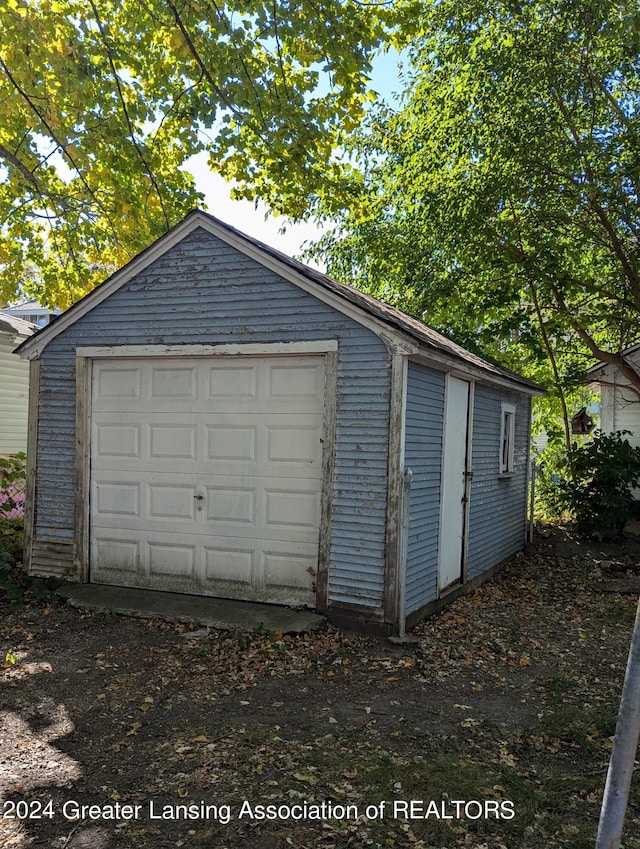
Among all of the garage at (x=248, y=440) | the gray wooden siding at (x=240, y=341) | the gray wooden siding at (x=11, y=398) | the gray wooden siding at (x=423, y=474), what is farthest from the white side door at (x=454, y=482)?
the gray wooden siding at (x=11, y=398)

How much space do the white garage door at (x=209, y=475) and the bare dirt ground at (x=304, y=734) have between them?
79 centimetres

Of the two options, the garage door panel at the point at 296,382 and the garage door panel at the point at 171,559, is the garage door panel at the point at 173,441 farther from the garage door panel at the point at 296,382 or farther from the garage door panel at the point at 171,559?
the garage door panel at the point at 296,382

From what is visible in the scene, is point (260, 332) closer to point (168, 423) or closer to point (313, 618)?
point (168, 423)

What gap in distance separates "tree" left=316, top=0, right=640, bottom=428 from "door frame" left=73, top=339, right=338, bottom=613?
14.2ft

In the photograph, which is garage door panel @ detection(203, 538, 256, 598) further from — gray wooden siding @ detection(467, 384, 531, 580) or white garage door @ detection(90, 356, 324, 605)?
gray wooden siding @ detection(467, 384, 531, 580)

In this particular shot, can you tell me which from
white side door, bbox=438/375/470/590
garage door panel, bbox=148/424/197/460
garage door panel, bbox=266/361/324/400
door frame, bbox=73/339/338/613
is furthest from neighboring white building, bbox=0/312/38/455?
white side door, bbox=438/375/470/590

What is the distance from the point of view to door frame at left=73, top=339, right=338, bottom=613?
6570 millimetres

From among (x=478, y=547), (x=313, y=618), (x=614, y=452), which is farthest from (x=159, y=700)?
(x=614, y=452)

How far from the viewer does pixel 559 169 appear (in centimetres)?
1088

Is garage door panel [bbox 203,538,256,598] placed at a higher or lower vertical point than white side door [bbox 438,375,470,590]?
lower

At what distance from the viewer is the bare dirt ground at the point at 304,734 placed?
11.0 ft

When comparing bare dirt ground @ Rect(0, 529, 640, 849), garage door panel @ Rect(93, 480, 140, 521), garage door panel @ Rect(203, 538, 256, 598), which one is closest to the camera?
bare dirt ground @ Rect(0, 529, 640, 849)

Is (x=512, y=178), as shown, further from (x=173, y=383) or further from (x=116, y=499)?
(x=116, y=499)

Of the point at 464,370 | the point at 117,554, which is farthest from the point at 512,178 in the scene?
the point at 117,554
